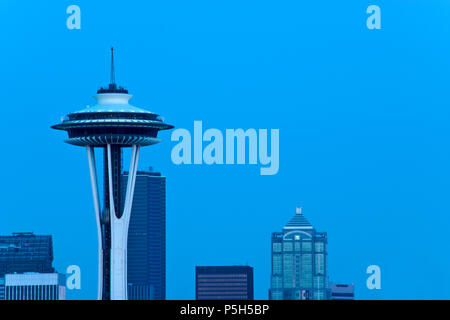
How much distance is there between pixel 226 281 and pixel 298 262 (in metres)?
13.8

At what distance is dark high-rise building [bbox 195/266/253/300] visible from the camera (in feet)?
568

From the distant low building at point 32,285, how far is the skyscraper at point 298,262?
33718 mm

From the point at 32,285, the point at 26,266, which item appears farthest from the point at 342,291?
the point at 26,266

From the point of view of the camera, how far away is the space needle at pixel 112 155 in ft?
379

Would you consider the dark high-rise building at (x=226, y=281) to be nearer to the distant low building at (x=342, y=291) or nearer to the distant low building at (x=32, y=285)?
the distant low building at (x=342, y=291)

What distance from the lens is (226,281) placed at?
17762 centimetres

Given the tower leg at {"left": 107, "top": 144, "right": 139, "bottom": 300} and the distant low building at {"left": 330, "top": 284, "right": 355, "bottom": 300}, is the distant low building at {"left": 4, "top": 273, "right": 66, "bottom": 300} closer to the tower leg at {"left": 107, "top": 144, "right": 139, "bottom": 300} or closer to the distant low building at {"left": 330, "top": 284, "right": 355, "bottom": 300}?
the distant low building at {"left": 330, "top": 284, "right": 355, "bottom": 300}

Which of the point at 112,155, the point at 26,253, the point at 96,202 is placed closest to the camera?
the point at 96,202

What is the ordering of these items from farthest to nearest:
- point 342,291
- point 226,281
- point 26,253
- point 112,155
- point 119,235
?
point 26,253, point 226,281, point 342,291, point 112,155, point 119,235

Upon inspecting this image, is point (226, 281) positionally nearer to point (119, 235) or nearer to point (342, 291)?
point (342, 291)

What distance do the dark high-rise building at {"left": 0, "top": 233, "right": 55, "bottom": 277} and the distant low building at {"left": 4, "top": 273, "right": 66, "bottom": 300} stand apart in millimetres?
2480
